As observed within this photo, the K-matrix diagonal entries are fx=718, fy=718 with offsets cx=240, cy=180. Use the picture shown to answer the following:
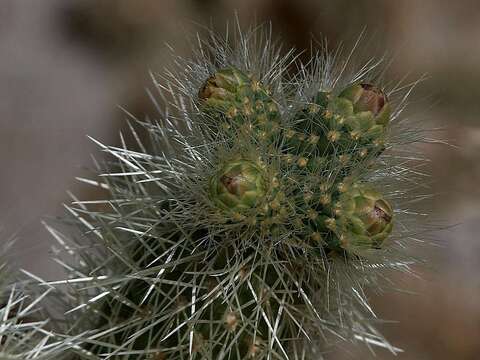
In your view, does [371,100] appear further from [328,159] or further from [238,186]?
[238,186]

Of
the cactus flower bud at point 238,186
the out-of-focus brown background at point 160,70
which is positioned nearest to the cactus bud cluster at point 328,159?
the cactus flower bud at point 238,186

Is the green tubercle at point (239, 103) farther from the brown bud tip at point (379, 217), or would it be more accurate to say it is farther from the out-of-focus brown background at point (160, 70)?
the out-of-focus brown background at point (160, 70)

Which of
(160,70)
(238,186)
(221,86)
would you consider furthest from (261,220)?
(160,70)

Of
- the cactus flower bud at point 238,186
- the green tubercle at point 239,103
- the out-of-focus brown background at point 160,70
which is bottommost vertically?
the out-of-focus brown background at point 160,70

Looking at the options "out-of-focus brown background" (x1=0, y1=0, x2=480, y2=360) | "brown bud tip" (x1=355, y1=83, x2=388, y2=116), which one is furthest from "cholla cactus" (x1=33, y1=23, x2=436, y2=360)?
"out-of-focus brown background" (x1=0, y1=0, x2=480, y2=360)

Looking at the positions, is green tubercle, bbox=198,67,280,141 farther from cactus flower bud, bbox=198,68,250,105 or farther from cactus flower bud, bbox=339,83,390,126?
cactus flower bud, bbox=339,83,390,126

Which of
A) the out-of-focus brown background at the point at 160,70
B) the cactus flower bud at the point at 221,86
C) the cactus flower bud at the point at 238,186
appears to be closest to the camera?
the cactus flower bud at the point at 238,186
